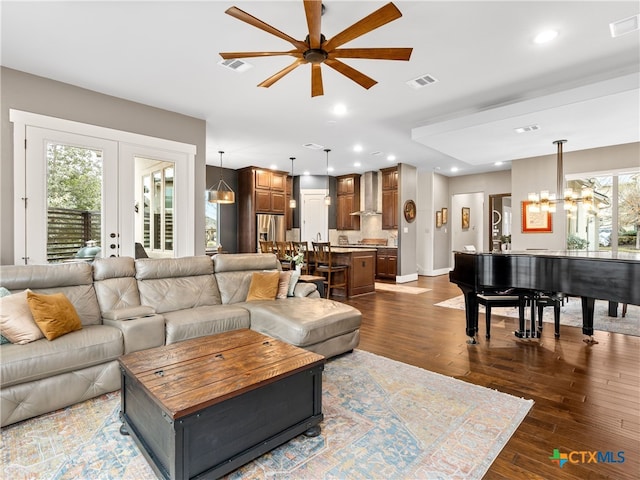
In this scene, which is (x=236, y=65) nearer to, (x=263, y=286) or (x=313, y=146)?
(x=263, y=286)

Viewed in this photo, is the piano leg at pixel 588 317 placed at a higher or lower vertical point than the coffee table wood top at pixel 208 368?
lower

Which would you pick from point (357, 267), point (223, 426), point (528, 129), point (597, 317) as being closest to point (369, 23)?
point (223, 426)

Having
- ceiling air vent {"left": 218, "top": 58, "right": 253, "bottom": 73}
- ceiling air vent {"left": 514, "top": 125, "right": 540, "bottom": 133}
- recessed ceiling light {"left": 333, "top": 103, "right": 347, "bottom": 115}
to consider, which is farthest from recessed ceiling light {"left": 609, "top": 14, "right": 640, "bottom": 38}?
ceiling air vent {"left": 218, "top": 58, "right": 253, "bottom": 73}

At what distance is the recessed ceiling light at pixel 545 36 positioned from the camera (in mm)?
2812

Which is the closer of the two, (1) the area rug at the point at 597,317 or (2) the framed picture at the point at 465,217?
(1) the area rug at the point at 597,317

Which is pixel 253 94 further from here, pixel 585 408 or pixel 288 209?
pixel 288 209

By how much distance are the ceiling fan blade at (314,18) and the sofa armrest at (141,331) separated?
2514mm

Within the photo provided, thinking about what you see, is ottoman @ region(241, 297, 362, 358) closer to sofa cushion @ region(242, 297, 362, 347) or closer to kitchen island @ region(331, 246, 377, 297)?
sofa cushion @ region(242, 297, 362, 347)

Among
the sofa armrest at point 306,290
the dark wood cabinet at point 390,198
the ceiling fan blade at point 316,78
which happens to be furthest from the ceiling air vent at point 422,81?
the dark wood cabinet at point 390,198

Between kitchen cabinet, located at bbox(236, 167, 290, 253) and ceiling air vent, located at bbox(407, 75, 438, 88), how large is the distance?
214 inches

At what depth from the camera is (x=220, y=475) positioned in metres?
1.63

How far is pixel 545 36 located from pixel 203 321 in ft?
12.9

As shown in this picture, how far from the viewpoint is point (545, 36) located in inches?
113

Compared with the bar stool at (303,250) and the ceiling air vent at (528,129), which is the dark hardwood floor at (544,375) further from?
the ceiling air vent at (528,129)
